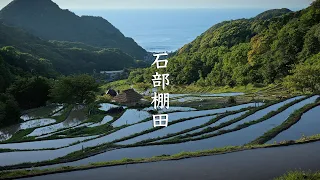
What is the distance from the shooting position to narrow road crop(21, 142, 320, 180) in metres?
11.8

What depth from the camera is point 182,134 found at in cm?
1900

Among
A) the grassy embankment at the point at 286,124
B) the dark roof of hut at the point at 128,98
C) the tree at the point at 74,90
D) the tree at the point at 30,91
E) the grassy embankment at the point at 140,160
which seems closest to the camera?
the grassy embankment at the point at 140,160

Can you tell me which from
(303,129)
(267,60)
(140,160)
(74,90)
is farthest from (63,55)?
(140,160)

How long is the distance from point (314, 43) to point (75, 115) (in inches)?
1339

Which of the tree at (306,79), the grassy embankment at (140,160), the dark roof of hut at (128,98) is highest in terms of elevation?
the tree at (306,79)

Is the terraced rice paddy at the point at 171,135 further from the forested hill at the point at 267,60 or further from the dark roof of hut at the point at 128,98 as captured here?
the forested hill at the point at 267,60

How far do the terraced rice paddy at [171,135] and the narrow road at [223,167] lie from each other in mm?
2016

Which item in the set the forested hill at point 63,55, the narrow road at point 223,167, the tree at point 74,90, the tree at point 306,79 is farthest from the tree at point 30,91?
the forested hill at point 63,55

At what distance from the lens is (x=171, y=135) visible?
1877 centimetres

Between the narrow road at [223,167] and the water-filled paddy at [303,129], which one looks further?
the water-filled paddy at [303,129]

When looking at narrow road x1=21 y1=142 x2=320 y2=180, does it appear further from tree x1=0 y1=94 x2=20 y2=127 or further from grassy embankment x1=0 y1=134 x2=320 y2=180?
tree x1=0 y1=94 x2=20 y2=127

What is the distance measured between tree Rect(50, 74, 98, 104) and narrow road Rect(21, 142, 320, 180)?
25161 millimetres

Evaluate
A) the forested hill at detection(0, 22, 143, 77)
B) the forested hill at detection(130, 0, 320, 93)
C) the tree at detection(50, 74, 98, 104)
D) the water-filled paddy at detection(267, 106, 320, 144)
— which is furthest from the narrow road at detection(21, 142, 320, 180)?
the forested hill at detection(0, 22, 143, 77)

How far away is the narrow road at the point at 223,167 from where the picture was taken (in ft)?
38.6
